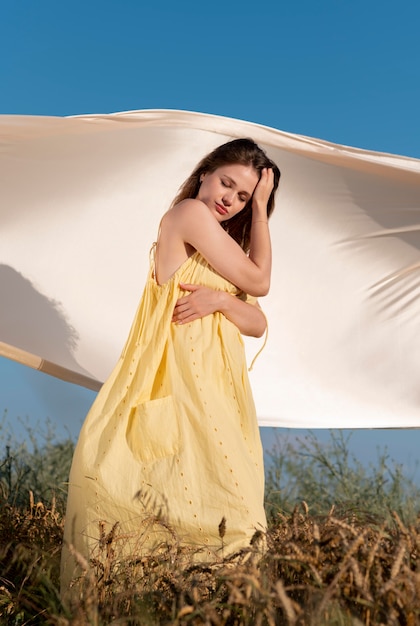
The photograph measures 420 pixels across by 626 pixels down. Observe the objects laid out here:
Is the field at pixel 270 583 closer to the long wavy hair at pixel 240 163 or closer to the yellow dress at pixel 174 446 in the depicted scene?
the yellow dress at pixel 174 446

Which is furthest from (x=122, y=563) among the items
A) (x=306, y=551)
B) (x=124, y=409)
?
(x=124, y=409)

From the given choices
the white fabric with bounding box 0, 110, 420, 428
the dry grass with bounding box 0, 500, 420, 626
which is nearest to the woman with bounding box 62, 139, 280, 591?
the dry grass with bounding box 0, 500, 420, 626

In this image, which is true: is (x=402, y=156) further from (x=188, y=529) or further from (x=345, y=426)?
(x=188, y=529)

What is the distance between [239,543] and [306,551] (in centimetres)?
70

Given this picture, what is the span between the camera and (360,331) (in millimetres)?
5266

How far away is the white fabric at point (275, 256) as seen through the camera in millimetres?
4496

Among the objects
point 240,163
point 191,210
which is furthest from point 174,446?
point 240,163

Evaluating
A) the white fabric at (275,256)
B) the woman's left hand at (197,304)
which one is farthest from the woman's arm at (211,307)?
the white fabric at (275,256)

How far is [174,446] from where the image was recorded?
2.84 m

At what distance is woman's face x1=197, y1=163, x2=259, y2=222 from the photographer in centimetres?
325

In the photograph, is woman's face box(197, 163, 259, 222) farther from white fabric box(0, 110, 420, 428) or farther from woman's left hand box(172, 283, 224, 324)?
white fabric box(0, 110, 420, 428)

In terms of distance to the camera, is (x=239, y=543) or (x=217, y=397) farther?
(x=217, y=397)

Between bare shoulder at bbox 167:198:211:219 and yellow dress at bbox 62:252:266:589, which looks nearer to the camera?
yellow dress at bbox 62:252:266:589

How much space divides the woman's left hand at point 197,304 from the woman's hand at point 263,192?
1.20 ft
